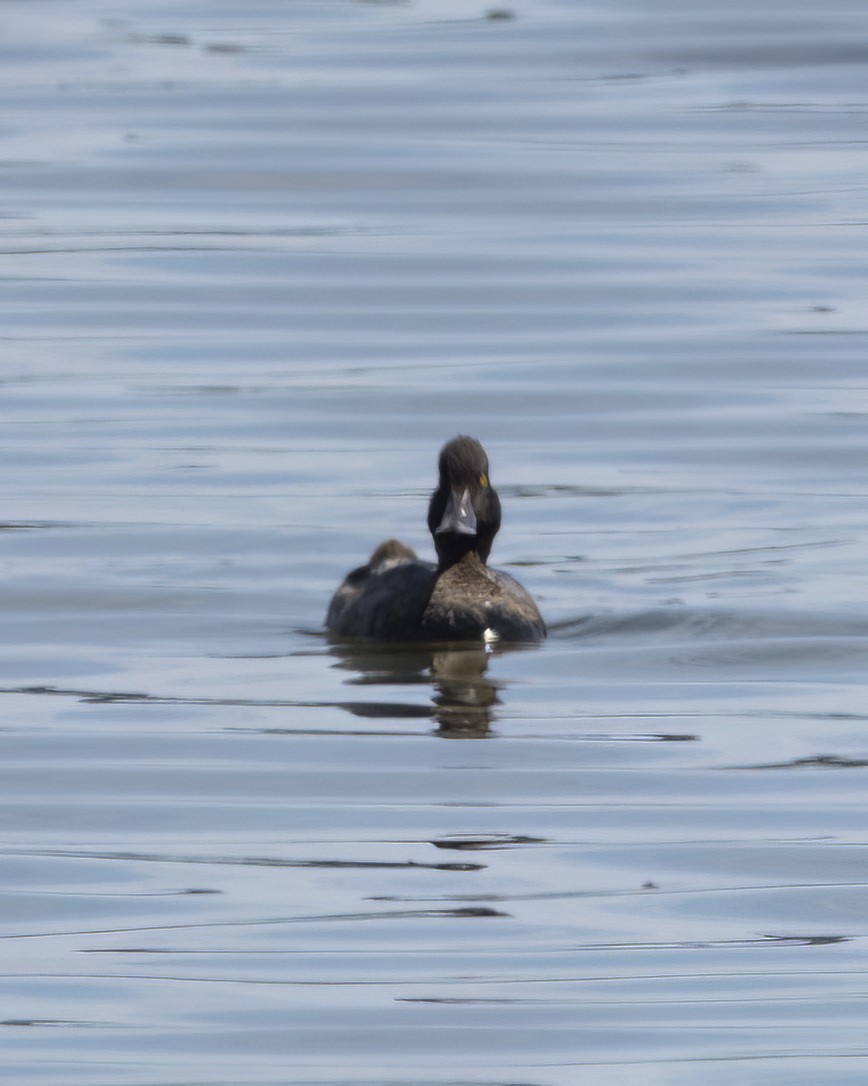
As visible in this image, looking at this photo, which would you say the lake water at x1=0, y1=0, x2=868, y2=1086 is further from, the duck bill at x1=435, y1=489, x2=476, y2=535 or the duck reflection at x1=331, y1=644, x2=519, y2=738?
the duck bill at x1=435, y1=489, x2=476, y2=535

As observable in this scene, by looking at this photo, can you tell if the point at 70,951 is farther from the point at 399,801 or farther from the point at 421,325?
the point at 421,325

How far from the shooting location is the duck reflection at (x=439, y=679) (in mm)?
10680

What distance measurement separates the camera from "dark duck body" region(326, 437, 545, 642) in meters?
12.3

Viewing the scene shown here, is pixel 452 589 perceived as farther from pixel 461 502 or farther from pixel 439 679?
pixel 439 679

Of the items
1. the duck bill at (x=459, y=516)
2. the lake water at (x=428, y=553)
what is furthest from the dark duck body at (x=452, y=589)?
the lake water at (x=428, y=553)

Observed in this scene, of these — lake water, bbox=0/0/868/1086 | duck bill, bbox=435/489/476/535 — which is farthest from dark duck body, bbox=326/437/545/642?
lake water, bbox=0/0/868/1086

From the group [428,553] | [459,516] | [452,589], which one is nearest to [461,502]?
[459,516]

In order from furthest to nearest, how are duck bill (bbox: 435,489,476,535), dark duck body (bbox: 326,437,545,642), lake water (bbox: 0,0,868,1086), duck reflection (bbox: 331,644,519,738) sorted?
duck bill (bbox: 435,489,476,535), dark duck body (bbox: 326,437,545,642), duck reflection (bbox: 331,644,519,738), lake water (bbox: 0,0,868,1086)

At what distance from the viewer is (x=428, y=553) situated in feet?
48.9

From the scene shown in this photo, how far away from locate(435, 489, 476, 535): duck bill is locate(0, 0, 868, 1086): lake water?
2.02 feet

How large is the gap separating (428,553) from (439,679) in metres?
3.36

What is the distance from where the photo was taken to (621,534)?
14234 mm

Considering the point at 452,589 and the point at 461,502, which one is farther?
the point at 461,502

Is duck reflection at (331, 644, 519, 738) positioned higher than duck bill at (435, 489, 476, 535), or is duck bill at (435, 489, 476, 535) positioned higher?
duck bill at (435, 489, 476, 535)
